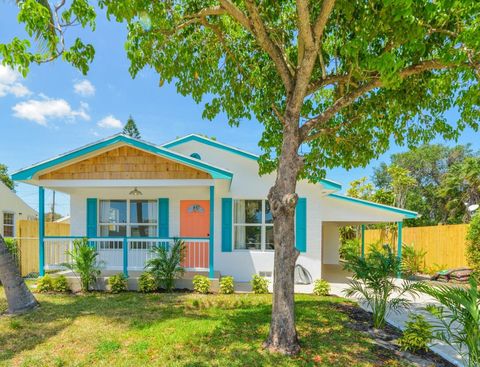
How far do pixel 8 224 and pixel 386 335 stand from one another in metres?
18.3

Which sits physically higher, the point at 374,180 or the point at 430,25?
the point at 430,25

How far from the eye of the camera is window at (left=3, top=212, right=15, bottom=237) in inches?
639

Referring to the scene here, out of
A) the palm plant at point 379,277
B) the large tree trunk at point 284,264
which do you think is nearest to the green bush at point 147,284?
the large tree trunk at point 284,264

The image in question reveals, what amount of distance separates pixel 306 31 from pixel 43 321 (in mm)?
6829

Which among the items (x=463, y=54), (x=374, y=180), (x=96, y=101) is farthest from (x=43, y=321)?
(x=374, y=180)

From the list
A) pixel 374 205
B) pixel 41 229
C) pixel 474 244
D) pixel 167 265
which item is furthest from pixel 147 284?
pixel 474 244

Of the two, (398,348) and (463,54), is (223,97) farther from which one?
(398,348)

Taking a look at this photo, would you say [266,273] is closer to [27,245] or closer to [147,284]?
[147,284]

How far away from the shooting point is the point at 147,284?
840cm

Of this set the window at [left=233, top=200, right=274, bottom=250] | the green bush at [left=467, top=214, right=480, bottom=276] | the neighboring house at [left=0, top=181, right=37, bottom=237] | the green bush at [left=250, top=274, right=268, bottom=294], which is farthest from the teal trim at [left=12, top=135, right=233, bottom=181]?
the neighboring house at [left=0, top=181, right=37, bottom=237]

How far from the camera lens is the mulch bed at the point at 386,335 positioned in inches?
177

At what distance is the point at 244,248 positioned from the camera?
10.3 m

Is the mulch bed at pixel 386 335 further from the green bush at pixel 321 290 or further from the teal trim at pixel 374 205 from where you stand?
the teal trim at pixel 374 205

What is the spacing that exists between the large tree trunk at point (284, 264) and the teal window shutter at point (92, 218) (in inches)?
295
